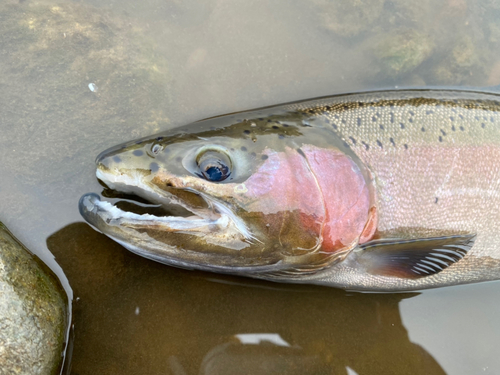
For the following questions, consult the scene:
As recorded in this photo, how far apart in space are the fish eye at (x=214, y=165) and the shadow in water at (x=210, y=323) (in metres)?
0.87

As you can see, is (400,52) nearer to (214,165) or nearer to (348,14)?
(348,14)

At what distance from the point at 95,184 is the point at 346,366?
219cm

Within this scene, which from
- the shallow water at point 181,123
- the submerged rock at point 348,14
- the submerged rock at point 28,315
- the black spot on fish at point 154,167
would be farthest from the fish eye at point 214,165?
the submerged rock at point 348,14

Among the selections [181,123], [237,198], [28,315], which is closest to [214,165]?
[237,198]

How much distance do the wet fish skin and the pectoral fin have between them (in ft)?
0.06

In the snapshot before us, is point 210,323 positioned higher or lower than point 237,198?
lower

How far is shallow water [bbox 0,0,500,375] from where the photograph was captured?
7.77 ft

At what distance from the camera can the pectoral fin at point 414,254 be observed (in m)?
2.28

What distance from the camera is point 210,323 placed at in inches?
96.2

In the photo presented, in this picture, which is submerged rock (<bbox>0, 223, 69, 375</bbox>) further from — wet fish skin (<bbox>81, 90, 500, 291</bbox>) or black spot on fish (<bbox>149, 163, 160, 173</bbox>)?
black spot on fish (<bbox>149, 163, 160, 173</bbox>)

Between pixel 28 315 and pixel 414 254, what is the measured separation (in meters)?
2.40

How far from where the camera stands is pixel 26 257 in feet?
7.23

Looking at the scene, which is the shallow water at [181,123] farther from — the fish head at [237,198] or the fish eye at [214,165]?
the fish eye at [214,165]

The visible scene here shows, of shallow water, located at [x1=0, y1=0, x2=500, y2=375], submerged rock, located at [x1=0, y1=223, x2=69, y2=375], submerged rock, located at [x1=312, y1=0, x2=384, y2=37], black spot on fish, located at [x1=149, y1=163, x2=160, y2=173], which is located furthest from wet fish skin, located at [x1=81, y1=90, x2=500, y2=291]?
submerged rock, located at [x1=312, y1=0, x2=384, y2=37]
